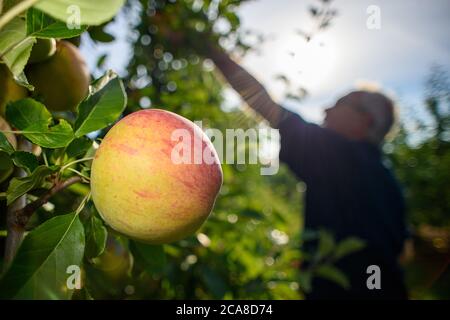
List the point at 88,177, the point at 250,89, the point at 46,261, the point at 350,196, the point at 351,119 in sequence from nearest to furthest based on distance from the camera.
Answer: the point at 46,261 < the point at 88,177 < the point at 250,89 < the point at 350,196 < the point at 351,119

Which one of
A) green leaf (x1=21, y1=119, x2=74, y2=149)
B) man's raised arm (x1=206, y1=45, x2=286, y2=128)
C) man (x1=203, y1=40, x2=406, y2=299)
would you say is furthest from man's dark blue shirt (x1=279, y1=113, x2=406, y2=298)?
green leaf (x1=21, y1=119, x2=74, y2=149)

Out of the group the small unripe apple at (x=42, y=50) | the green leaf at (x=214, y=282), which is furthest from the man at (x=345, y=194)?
the small unripe apple at (x=42, y=50)

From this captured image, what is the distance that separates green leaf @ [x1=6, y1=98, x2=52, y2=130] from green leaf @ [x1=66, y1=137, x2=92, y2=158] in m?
0.08

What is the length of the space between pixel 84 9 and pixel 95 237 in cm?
48

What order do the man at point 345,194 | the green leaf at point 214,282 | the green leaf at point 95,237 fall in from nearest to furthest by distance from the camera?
the green leaf at point 95,237 < the green leaf at point 214,282 < the man at point 345,194

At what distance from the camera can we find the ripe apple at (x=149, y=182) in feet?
2.22

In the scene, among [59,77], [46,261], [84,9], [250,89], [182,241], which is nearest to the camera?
→ [84,9]

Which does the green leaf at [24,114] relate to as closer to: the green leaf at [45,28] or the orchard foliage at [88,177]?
the orchard foliage at [88,177]

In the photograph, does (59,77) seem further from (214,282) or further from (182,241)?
(214,282)

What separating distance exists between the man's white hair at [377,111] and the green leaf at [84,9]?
288 cm

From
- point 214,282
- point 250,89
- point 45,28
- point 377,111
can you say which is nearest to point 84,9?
point 45,28

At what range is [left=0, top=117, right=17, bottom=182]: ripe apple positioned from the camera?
669mm

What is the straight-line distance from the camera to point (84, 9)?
0.45m

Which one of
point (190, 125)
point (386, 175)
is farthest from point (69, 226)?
point (386, 175)
